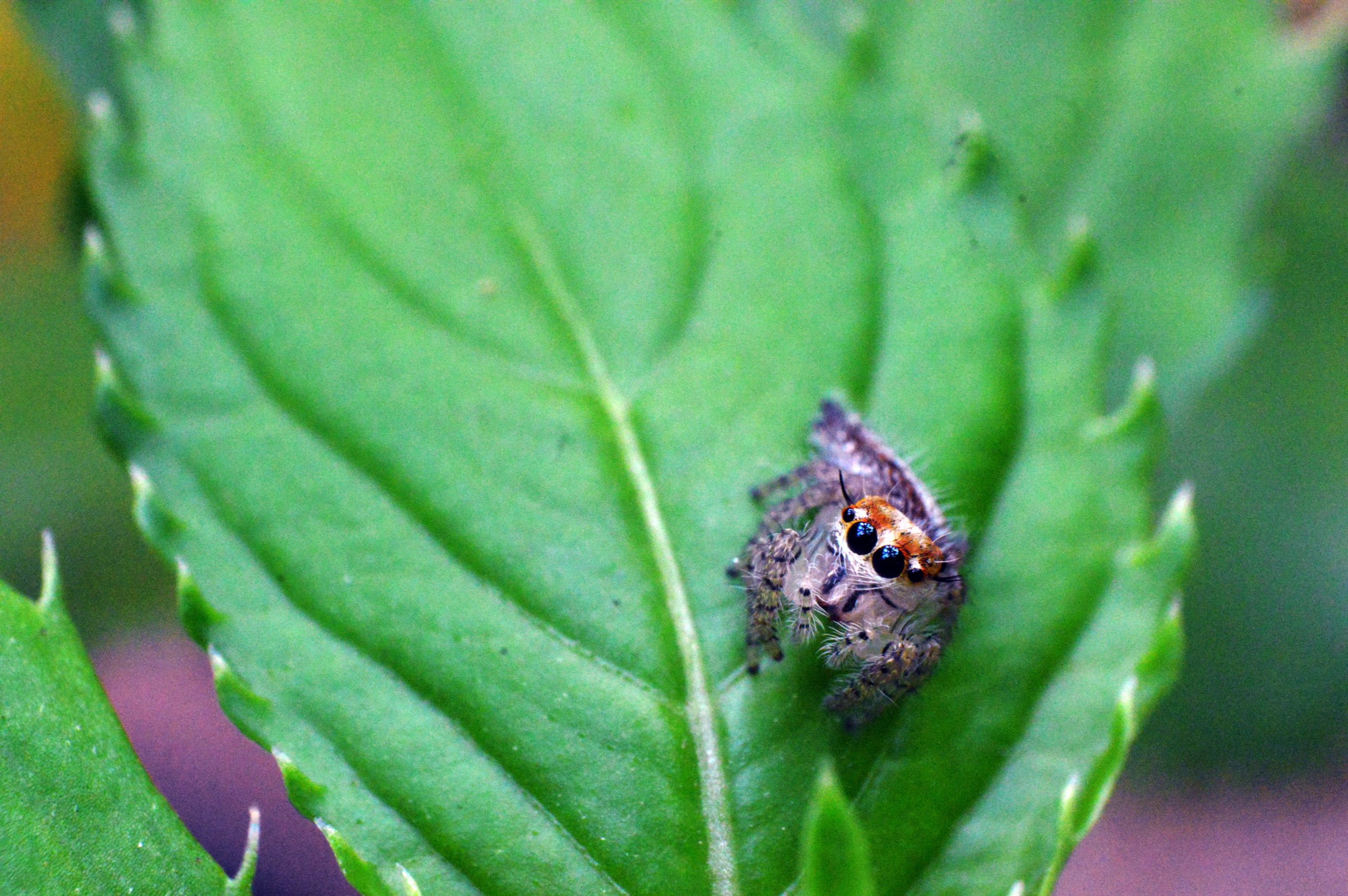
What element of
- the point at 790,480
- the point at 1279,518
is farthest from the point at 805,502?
the point at 1279,518

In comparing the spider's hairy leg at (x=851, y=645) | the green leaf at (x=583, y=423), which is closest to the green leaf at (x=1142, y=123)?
the green leaf at (x=583, y=423)

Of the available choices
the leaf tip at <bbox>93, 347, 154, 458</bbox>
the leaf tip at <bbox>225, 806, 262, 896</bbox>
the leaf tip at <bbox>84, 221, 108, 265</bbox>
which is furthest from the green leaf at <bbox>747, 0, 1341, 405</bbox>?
the leaf tip at <bbox>225, 806, 262, 896</bbox>

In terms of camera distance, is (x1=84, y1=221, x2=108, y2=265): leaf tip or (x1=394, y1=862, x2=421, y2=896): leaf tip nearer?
(x1=394, y1=862, x2=421, y2=896): leaf tip

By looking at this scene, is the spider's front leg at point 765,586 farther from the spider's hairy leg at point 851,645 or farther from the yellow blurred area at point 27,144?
the yellow blurred area at point 27,144

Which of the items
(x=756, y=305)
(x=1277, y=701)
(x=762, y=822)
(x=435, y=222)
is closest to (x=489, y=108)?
(x=435, y=222)

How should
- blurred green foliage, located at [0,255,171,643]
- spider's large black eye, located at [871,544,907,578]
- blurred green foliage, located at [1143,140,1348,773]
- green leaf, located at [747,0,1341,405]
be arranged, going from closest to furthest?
spider's large black eye, located at [871,544,907,578] → green leaf, located at [747,0,1341,405] → blurred green foliage, located at [0,255,171,643] → blurred green foliage, located at [1143,140,1348,773]

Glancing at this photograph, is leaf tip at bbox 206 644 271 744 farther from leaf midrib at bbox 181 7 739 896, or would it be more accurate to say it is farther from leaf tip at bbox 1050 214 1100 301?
leaf tip at bbox 1050 214 1100 301
